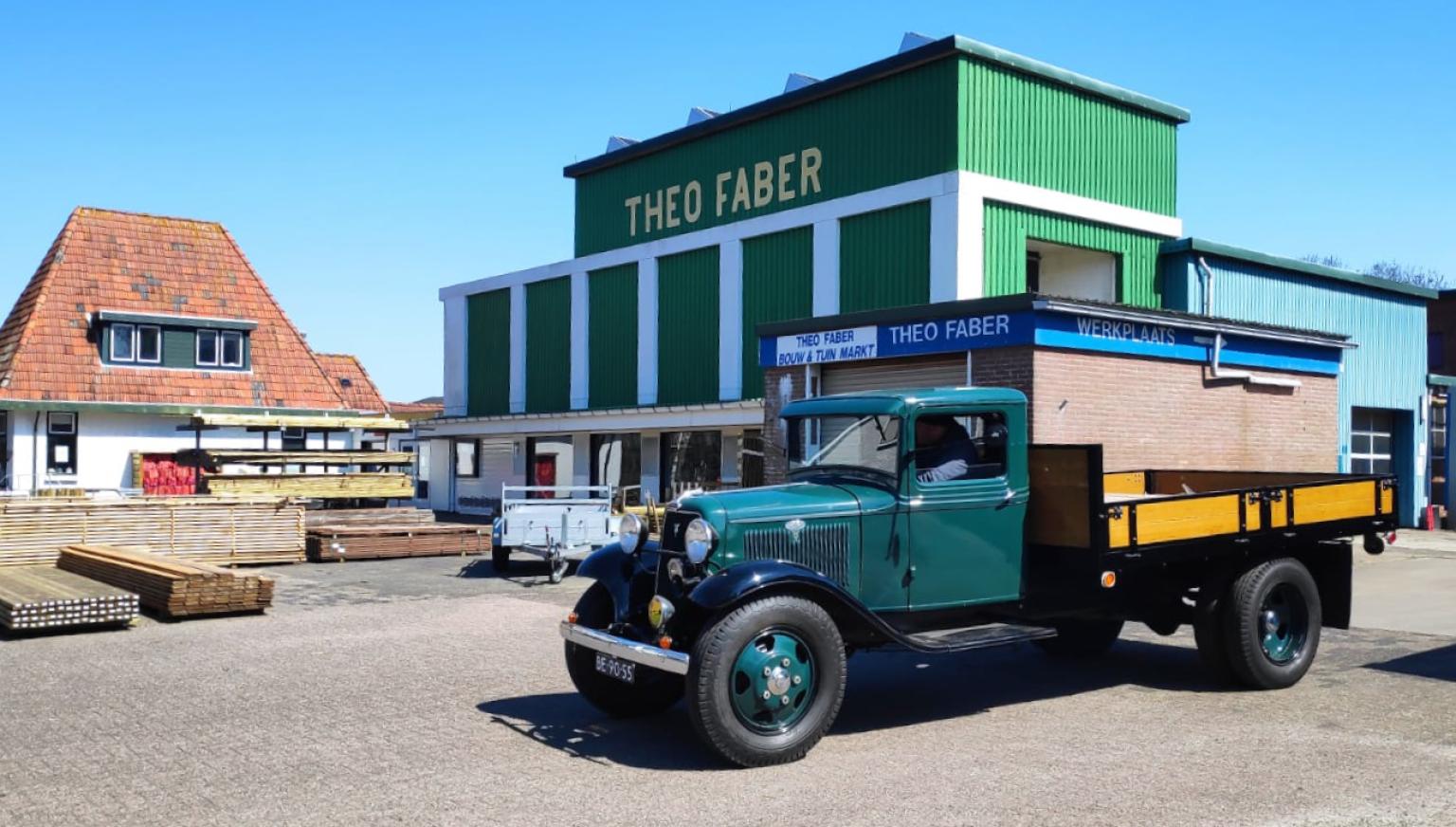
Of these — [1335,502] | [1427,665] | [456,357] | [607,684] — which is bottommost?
[1427,665]

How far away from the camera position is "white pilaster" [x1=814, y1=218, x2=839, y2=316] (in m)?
25.7

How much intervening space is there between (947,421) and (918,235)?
16.4 m

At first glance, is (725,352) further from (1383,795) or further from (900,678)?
(1383,795)

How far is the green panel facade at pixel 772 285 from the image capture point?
26.5m

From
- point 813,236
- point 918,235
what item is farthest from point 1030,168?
point 813,236

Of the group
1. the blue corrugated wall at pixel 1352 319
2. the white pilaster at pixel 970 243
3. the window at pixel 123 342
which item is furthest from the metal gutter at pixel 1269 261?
the window at pixel 123 342

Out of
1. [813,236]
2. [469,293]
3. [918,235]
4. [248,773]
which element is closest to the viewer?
[248,773]

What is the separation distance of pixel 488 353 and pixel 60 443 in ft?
40.4

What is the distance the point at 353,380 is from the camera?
136 feet

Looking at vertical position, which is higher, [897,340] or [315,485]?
[897,340]

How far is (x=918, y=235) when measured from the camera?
79.1 feet

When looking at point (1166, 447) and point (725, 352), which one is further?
point (725, 352)

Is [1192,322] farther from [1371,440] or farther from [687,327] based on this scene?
[1371,440]

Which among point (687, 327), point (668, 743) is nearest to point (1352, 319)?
point (687, 327)
